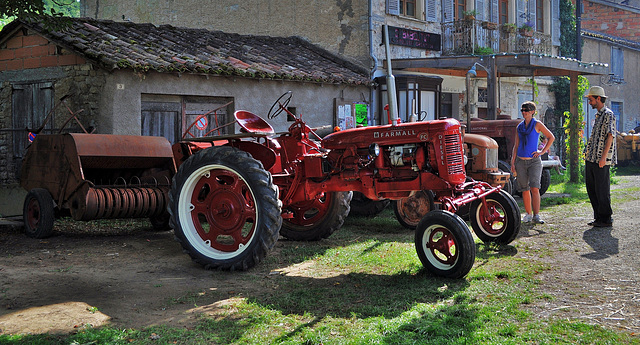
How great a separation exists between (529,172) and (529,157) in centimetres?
20

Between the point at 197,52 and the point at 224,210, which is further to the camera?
the point at 197,52

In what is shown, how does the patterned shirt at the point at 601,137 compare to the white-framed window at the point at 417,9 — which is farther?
the white-framed window at the point at 417,9

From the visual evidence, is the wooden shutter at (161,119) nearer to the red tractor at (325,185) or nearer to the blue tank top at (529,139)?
the red tractor at (325,185)

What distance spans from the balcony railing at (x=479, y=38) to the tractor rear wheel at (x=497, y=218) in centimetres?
1051

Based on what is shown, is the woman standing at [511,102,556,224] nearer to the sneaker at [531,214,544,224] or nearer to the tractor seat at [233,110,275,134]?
the sneaker at [531,214,544,224]

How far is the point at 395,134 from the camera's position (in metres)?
6.24

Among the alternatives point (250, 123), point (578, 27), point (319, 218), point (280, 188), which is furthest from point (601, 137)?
point (578, 27)

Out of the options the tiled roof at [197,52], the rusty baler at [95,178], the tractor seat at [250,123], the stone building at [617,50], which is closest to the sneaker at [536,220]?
the tractor seat at [250,123]

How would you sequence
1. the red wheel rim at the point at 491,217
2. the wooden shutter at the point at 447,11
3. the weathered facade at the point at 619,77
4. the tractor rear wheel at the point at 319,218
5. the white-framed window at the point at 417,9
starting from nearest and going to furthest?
the red wheel rim at the point at 491,217 → the tractor rear wheel at the point at 319,218 → the white-framed window at the point at 417,9 → the wooden shutter at the point at 447,11 → the weathered facade at the point at 619,77

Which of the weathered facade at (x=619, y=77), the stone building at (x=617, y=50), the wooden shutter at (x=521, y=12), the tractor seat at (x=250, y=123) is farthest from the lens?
the stone building at (x=617, y=50)

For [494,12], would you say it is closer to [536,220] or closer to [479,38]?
[479,38]

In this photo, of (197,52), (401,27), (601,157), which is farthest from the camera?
(401,27)

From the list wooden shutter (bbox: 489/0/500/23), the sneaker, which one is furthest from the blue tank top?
wooden shutter (bbox: 489/0/500/23)

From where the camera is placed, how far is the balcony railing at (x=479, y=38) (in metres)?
17.4
